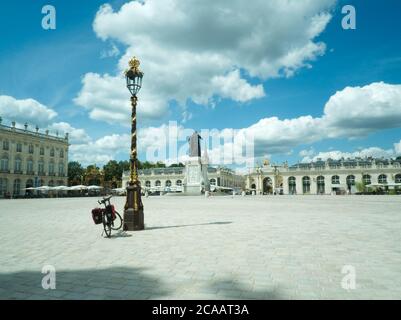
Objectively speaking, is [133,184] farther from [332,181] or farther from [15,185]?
[332,181]

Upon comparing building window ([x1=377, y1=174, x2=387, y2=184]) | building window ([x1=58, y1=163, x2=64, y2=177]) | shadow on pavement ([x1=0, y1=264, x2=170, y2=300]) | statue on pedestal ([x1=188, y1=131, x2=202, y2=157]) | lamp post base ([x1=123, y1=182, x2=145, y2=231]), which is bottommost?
shadow on pavement ([x1=0, y1=264, x2=170, y2=300])

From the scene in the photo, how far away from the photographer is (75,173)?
98.4m

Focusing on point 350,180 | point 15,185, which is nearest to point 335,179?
point 350,180

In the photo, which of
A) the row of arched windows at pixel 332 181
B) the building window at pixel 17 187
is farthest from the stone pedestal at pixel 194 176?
the row of arched windows at pixel 332 181

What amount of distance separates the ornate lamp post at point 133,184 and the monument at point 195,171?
41278mm

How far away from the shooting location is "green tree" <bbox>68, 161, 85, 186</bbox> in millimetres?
93144

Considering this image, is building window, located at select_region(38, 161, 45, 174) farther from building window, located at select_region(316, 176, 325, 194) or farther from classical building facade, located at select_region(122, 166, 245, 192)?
building window, located at select_region(316, 176, 325, 194)

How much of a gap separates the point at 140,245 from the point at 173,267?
2.28 metres

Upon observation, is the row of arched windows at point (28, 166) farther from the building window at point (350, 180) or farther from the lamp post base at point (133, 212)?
the building window at point (350, 180)

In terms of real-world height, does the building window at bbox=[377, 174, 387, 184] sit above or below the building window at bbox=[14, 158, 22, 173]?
below

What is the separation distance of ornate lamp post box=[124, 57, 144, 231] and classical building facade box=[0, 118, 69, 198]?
2104 inches

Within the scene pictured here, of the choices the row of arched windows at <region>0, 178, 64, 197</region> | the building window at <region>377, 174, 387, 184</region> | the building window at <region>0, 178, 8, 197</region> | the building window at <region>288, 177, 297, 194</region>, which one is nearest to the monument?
the row of arched windows at <region>0, 178, 64, 197</region>
